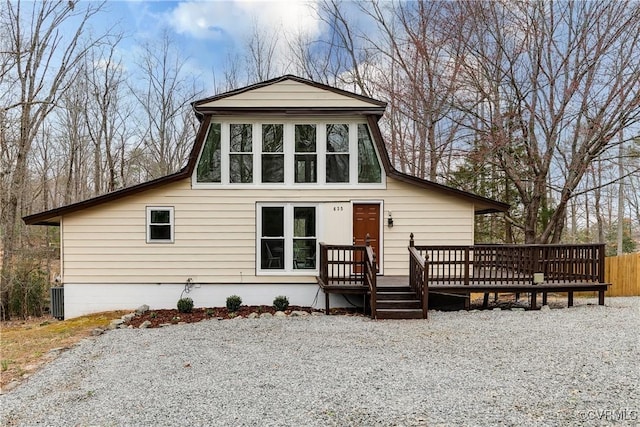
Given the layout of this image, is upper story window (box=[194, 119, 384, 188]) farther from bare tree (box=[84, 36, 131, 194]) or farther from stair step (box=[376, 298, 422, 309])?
bare tree (box=[84, 36, 131, 194])

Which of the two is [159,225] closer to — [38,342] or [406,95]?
[38,342]

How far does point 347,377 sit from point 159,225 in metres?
6.70

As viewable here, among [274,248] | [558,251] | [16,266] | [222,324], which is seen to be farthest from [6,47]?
[558,251]

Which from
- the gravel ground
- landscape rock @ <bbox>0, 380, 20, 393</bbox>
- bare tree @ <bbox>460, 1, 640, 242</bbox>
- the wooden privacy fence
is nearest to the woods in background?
bare tree @ <bbox>460, 1, 640, 242</bbox>

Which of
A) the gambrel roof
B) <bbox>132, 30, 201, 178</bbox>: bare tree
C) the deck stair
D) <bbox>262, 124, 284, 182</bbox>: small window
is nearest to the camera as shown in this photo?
the deck stair

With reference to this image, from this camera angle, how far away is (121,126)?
20.4 metres

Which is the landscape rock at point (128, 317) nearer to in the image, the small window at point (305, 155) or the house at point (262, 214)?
the house at point (262, 214)

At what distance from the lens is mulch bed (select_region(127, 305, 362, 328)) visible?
832 centimetres

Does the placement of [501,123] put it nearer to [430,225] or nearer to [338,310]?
[430,225]

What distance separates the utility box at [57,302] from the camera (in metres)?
9.59

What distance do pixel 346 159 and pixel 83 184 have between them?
55.2 ft

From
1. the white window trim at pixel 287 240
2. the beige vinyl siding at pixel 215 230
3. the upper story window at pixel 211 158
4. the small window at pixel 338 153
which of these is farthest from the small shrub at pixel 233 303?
the small window at pixel 338 153

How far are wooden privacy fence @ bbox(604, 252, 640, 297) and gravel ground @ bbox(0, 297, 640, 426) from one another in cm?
597

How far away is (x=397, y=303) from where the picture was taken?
26.3ft
